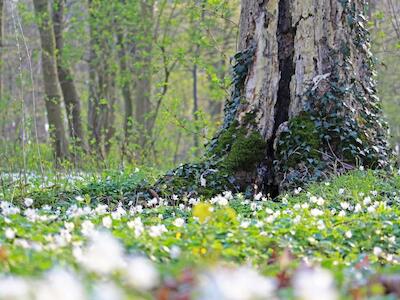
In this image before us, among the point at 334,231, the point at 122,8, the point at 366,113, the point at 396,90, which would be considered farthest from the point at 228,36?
the point at 334,231

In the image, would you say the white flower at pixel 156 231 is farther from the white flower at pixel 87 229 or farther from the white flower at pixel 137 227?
the white flower at pixel 87 229

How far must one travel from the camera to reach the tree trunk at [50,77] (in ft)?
47.8

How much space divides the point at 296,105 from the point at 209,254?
16.0ft

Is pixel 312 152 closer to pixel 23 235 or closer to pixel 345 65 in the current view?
pixel 345 65

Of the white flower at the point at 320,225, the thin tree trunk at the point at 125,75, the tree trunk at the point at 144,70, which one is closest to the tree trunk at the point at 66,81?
the thin tree trunk at the point at 125,75

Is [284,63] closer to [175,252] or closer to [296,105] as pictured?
[296,105]

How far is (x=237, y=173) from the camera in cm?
753

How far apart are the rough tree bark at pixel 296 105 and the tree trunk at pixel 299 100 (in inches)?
0.5

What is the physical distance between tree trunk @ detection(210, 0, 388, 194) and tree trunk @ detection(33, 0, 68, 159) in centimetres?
754

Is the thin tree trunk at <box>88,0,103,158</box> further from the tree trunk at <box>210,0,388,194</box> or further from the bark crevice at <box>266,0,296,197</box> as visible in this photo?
the bark crevice at <box>266,0,296,197</box>

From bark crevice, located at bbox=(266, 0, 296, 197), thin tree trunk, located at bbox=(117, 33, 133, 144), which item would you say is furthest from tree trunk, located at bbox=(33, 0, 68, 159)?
bark crevice, located at bbox=(266, 0, 296, 197)

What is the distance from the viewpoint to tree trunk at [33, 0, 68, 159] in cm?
1456

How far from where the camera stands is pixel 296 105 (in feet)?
25.2

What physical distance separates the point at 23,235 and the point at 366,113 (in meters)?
5.51
